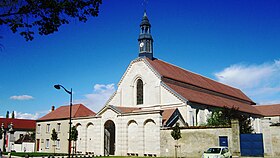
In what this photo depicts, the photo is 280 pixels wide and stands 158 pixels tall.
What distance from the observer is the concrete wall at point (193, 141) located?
88.8 ft

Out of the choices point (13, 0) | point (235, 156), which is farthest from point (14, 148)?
point (13, 0)

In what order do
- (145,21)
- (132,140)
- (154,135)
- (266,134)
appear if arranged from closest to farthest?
(266,134)
(154,135)
(132,140)
(145,21)

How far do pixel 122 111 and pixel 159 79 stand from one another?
7.05m

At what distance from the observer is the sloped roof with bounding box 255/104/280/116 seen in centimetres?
6625

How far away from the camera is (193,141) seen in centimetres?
2842

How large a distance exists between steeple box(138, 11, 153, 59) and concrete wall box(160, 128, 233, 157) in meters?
16.5

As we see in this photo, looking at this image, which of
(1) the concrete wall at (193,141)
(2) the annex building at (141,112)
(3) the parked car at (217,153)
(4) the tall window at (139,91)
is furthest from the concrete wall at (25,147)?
(3) the parked car at (217,153)

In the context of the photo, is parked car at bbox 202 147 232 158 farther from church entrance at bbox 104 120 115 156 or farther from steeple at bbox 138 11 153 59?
steeple at bbox 138 11 153 59

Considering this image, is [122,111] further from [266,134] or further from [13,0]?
[13,0]

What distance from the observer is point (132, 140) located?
34.0 m

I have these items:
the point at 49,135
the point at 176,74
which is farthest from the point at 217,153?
the point at 49,135

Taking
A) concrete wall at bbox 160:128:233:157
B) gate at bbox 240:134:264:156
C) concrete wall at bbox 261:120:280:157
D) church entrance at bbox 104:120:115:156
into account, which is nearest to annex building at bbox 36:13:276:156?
church entrance at bbox 104:120:115:156

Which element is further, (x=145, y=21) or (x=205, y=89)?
(x=205, y=89)

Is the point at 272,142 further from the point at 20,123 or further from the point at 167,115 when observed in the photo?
the point at 20,123
